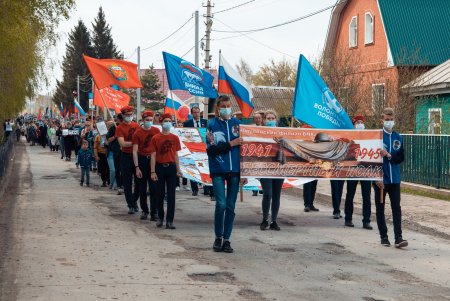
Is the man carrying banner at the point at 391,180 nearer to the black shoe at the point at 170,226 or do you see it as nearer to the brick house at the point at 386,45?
the black shoe at the point at 170,226

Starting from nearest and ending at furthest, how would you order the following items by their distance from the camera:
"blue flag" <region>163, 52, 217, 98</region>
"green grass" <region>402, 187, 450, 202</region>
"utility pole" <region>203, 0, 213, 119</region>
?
A: 1. "green grass" <region>402, 187, 450, 202</region>
2. "blue flag" <region>163, 52, 217, 98</region>
3. "utility pole" <region>203, 0, 213, 119</region>

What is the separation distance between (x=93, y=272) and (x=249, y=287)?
5.65 ft

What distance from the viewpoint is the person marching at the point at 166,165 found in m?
12.0

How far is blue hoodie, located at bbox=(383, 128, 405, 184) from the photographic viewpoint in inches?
417

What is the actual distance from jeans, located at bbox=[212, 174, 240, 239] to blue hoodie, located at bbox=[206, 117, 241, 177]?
0.10 metres

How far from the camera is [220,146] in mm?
9984

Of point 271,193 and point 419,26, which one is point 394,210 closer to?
point 271,193

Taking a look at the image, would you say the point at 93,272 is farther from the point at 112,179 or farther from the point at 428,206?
the point at 112,179

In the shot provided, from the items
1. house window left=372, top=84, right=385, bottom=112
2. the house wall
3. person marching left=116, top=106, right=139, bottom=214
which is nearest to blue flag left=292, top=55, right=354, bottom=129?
person marching left=116, top=106, right=139, bottom=214

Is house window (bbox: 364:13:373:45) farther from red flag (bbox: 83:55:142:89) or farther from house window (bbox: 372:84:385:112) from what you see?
red flag (bbox: 83:55:142:89)

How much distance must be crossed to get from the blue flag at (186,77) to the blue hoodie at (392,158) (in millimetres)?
7932

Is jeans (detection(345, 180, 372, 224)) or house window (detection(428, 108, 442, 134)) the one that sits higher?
house window (detection(428, 108, 442, 134))

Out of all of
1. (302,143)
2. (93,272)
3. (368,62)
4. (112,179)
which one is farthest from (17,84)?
(93,272)

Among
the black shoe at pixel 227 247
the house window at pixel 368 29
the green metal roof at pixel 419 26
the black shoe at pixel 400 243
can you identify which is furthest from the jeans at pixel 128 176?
the house window at pixel 368 29
